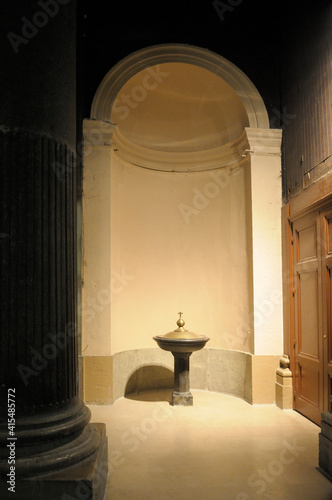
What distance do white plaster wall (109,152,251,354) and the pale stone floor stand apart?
1335 millimetres

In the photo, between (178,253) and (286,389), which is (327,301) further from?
(178,253)

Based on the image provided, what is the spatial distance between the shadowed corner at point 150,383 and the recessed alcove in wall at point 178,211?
0.42 ft

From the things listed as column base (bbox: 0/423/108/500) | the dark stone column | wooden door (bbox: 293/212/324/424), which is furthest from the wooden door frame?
column base (bbox: 0/423/108/500)

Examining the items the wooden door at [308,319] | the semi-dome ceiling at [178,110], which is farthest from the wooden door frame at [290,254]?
the semi-dome ceiling at [178,110]

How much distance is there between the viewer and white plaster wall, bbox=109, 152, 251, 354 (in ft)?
22.7

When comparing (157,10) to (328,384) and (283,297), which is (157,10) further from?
(328,384)

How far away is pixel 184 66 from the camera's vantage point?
6.86 meters

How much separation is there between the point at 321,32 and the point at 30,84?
3920mm

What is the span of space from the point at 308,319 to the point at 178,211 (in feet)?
9.92

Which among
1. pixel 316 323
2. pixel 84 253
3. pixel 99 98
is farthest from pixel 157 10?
pixel 316 323

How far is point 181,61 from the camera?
652cm

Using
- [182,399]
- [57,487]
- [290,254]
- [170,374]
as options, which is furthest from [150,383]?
[57,487]

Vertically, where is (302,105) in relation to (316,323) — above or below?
above

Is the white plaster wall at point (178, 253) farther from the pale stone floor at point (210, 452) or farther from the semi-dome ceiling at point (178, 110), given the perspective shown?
the pale stone floor at point (210, 452)
